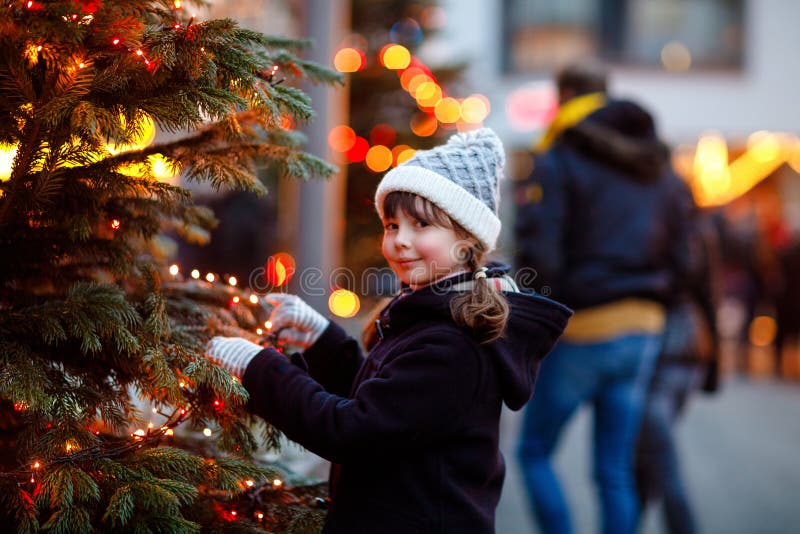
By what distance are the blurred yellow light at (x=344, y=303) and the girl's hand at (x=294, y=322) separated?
3.88 m

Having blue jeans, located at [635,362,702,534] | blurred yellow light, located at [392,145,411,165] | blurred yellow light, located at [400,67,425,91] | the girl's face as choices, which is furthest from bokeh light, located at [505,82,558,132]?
the girl's face

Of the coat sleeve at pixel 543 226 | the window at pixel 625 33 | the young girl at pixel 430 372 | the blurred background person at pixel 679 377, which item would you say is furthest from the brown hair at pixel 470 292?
the window at pixel 625 33

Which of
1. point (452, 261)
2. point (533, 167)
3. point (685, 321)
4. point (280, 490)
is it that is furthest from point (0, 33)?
point (685, 321)

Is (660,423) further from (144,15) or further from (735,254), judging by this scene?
(735,254)

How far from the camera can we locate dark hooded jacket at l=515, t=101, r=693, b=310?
3662mm

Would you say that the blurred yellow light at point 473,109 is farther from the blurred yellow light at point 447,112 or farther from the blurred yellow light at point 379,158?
the blurred yellow light at point 379,158

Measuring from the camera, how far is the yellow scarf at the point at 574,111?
12.7ft

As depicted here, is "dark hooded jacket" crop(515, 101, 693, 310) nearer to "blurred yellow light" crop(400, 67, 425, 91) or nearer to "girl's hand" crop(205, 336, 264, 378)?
"girl's hand" crop(205, 336, 264, 378)

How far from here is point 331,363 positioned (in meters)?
2.16

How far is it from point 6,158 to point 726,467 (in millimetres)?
5495

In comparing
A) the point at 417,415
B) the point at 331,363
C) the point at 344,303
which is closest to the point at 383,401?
the point at 417,415

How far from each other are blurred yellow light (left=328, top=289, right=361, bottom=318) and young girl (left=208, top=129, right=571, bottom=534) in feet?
13.5

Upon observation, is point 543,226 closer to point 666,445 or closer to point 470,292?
→ point 666,445

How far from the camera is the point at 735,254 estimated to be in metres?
11.4
